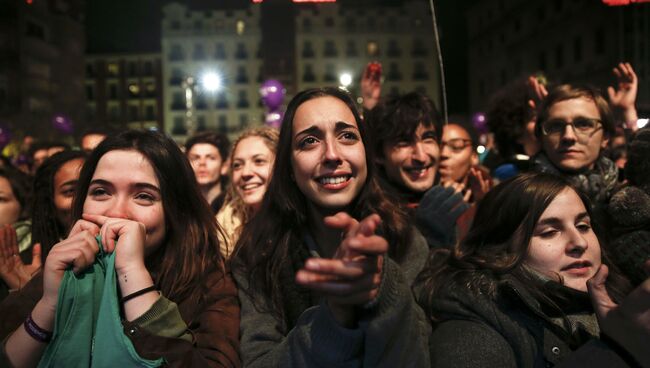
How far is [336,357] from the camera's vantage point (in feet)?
5.47

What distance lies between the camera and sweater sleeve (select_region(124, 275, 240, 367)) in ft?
6.37

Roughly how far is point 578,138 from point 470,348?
1.88 meters

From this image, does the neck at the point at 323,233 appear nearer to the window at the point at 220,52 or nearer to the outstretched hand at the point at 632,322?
the outstretched hand at the point at 632,322

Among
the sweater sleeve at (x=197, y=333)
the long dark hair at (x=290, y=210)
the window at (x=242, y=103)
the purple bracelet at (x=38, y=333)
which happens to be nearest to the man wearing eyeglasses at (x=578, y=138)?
the long dark hair at (x=290, y=210)

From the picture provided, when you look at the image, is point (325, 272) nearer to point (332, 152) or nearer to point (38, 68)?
point (332, 152)

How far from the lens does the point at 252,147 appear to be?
4.29 metres

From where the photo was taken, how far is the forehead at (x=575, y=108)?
3.43m

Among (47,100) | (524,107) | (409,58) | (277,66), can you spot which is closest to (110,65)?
(277,66)

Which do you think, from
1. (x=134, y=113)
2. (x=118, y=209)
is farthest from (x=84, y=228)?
(x=134, y=113)

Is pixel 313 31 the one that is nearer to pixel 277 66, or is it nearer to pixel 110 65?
pixel 277 66

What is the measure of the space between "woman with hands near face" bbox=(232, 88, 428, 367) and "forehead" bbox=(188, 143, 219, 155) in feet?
9.62

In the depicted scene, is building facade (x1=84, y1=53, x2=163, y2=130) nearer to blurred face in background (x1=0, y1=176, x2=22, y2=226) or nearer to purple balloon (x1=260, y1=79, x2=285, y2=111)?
purple balloon (x1=260, y1=79, x2=285, y2=111)

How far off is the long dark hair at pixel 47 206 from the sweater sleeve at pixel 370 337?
2.09 meters

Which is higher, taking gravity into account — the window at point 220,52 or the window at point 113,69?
the window at point 220,52
